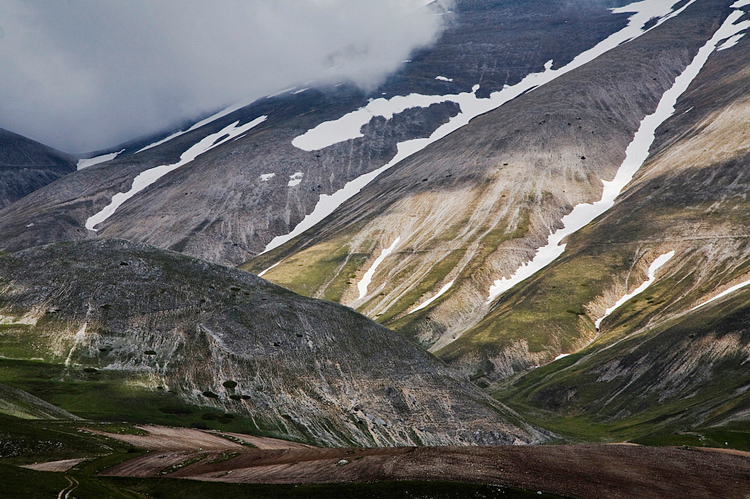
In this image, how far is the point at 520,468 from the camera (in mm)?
43250

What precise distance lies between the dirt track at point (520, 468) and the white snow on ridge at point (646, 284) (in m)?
98.1

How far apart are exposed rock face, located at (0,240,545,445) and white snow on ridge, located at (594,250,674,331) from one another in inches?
2384

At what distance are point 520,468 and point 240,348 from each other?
55741 millimetres

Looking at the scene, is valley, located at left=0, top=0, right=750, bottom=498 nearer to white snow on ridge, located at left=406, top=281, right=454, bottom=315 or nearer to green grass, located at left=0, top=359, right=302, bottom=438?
green grass, located at left=0, top=359, right=302, bottom=438

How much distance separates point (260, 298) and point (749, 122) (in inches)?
6582

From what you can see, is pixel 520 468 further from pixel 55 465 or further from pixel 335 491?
pixel 55 465

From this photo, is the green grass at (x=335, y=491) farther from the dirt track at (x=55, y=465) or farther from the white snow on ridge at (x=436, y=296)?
the white snow on ridge at (x=436, y=296)

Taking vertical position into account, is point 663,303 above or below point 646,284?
above

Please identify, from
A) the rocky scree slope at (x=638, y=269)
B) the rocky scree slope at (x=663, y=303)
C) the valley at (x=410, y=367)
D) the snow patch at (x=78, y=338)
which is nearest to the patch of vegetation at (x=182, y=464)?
the valley at (x=410, y=367)

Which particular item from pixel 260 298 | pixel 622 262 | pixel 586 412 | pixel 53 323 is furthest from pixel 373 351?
pixel 622 262

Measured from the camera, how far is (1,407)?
57844 millimetres

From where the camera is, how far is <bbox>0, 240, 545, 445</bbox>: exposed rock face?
8312cm

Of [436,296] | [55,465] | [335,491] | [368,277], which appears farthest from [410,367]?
[368,277]

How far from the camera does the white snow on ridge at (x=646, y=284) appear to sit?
470 ft
